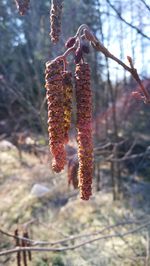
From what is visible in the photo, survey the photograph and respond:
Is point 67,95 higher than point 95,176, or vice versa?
point 67,95

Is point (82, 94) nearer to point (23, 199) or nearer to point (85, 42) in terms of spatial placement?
point (85, 42)

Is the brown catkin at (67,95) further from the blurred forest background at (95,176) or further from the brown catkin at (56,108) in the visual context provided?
the blurred forest background at (95,176)

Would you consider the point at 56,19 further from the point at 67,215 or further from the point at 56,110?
the point at 67,215

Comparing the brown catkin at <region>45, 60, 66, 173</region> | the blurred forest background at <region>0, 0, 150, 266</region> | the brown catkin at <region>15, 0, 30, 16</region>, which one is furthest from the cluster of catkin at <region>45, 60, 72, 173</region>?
the blurred forest background at <region>0, 0, 150, 266</region>

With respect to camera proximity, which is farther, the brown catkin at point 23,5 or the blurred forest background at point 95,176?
the blurred forest background at point 95,176

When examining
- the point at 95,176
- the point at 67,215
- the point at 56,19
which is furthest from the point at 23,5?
the point at 95,176

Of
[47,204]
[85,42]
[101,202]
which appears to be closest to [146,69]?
[101,202]

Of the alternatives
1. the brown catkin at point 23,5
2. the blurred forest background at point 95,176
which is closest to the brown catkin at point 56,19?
the brown catkin at point 23,5
